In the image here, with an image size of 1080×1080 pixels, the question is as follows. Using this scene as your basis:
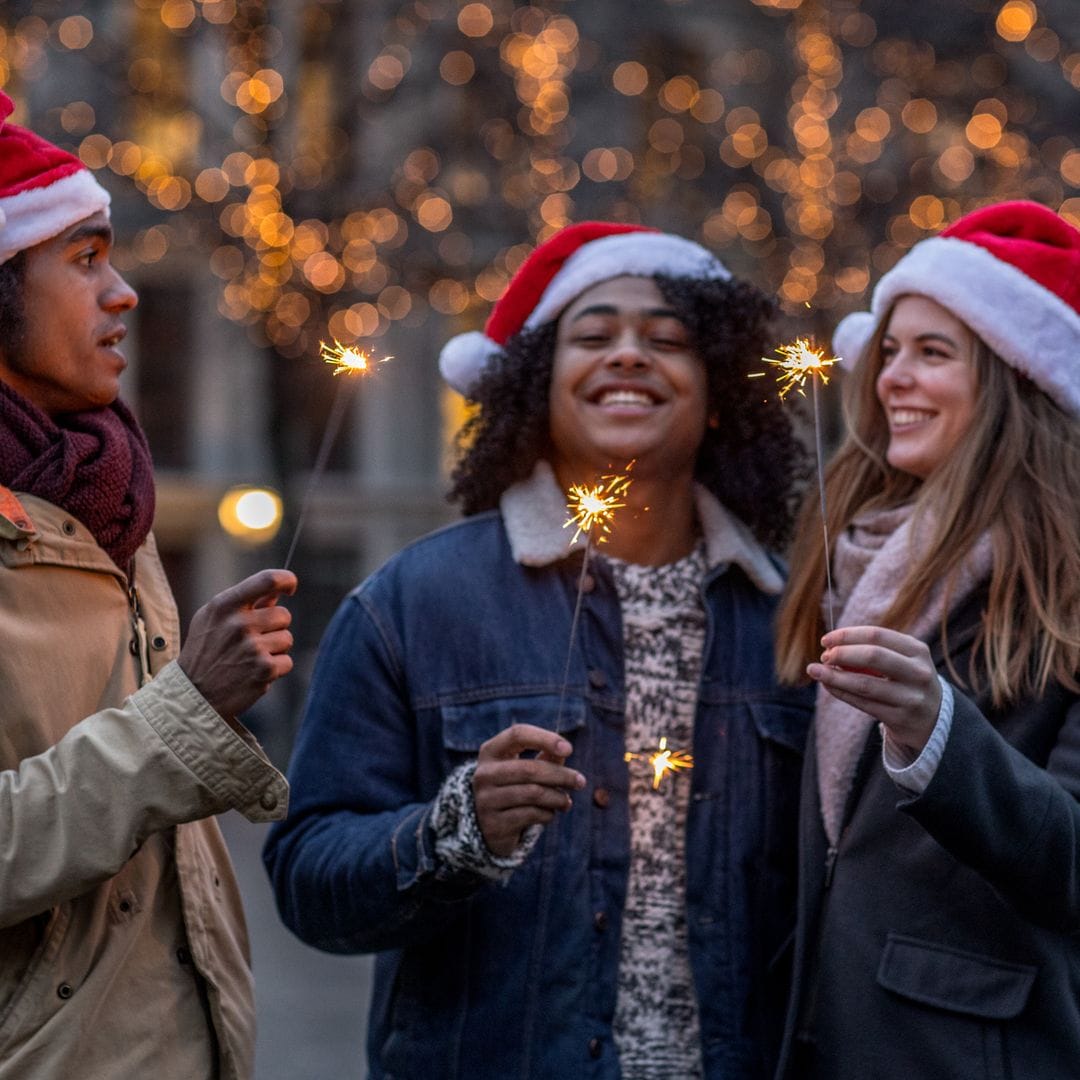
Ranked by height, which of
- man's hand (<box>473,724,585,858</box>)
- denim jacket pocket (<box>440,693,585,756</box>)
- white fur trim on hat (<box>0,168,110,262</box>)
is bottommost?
denim jacket pocket (<box>440,693,585,756</box>)

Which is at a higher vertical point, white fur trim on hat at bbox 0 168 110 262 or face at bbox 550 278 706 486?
white fur trim on hat at bbox 0 168 110 262

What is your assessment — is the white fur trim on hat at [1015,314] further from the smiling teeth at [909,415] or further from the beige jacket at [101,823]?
the beige jacket at [101,823]

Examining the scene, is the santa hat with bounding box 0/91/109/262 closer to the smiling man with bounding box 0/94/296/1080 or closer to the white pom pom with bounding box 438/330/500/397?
the smiling man with bounding box 0/94/296/1080

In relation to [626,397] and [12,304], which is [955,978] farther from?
[12,304]

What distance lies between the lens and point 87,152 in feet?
38.0

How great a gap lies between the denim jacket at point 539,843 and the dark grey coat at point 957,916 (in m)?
0.18

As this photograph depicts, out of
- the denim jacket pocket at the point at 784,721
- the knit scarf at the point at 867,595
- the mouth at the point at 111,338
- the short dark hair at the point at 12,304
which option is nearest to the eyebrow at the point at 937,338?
the knit scarf at the point at 867,595

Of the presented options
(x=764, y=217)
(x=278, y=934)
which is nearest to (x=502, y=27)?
(x=764, y=217)

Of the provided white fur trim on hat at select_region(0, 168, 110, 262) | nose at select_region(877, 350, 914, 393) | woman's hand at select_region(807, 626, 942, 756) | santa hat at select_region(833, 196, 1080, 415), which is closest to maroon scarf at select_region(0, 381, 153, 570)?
white fur trim on hat at select_region(0, 168, 110, 262)

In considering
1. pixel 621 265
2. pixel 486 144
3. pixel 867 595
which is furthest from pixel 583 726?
pixel 486 144

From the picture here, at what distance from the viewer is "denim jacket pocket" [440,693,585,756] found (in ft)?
9.61

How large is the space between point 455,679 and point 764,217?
9.76m

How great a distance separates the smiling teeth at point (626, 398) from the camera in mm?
3092

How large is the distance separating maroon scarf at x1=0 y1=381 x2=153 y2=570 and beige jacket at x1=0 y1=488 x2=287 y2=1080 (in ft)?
0.12
